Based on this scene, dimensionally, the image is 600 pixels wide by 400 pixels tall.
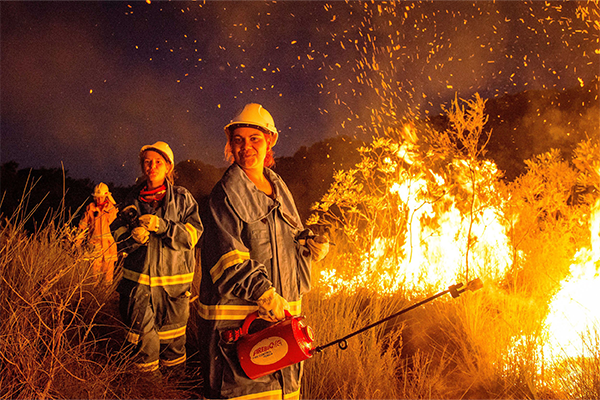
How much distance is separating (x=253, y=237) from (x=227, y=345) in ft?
1.84

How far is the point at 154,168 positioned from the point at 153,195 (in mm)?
243

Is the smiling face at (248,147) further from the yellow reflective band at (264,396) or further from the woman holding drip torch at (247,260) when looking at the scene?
the yellow reflective band at (264,396)

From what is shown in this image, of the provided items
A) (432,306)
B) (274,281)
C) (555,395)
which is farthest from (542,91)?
(274,281)

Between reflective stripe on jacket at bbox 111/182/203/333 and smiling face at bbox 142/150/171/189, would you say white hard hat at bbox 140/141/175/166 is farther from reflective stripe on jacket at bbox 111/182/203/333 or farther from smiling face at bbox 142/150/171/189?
reflective stripe on jacket at bbox 111/182/203/333

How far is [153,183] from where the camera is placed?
133 inches

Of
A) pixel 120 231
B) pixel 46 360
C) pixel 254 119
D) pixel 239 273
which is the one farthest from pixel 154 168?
pixel 239 273

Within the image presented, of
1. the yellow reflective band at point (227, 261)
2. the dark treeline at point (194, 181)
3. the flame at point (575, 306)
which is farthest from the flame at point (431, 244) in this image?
the dark treeline at point (194, 181)

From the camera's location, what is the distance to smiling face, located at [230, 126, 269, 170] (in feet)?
7.69

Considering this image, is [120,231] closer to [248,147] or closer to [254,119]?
[248,147]

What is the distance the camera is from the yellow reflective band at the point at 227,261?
2.00 metres

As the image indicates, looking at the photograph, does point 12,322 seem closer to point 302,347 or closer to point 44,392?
point 44,392

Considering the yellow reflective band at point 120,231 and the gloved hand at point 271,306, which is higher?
the yellow reflective band at point 120,231

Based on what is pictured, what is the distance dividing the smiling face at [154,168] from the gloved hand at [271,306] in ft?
6.03

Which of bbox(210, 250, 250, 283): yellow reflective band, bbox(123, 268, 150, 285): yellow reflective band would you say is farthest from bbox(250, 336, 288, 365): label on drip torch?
bbox(123, 268, 150, 285): yellow reflective band
